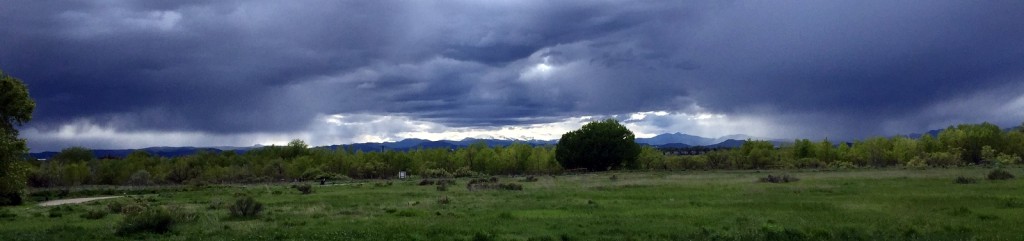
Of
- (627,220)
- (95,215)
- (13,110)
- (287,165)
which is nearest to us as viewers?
(627,220)

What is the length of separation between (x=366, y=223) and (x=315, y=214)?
19.9 feet

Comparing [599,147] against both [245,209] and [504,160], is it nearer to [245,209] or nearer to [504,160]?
[504,160]

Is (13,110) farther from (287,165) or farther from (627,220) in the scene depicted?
(287,165)

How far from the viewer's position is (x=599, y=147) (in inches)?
4412

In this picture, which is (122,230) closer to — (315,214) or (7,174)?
(315,214)

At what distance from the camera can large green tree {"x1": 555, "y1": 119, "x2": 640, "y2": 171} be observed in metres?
112

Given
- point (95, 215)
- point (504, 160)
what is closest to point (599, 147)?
point (504, 160)

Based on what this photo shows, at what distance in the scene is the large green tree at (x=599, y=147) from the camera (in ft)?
369

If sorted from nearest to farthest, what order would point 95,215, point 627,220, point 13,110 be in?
1. point 627,220
2. point 95,215
3. point 13,110

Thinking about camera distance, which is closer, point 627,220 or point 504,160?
point 627,220

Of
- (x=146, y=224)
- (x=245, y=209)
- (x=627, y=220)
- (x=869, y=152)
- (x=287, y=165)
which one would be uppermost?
(x=869, y=152)

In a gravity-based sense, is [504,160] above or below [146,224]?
above

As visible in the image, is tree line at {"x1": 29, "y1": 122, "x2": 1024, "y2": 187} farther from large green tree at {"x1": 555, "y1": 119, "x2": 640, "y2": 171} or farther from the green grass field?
the green grass field

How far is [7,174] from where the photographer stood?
34.6 m
